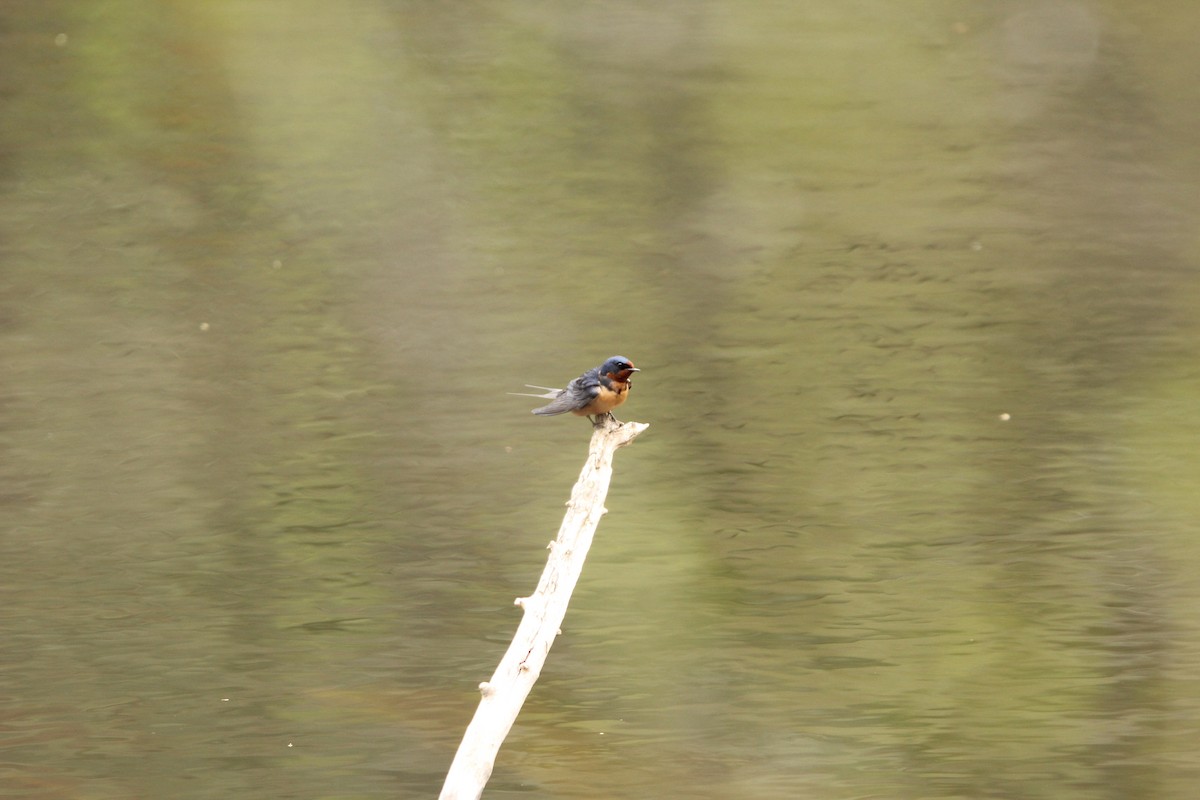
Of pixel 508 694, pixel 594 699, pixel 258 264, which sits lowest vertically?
pixel 258 264

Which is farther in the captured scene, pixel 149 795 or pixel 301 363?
pixel 301 363

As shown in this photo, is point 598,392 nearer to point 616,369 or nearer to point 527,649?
point 616,369

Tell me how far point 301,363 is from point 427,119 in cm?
410

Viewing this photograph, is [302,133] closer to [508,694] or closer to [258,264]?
[258,264]

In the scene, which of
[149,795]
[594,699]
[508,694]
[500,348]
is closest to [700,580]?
[594,699]

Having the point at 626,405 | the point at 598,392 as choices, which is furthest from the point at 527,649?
the point at 626,405

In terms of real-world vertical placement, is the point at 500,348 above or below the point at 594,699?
below

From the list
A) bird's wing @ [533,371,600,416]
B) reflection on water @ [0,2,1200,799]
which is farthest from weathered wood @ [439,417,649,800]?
reflection on water @ [0,2,1200,799]

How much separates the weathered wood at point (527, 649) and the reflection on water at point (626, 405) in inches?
49.3

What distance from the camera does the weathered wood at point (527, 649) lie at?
3283 mm

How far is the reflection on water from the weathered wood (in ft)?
4.11

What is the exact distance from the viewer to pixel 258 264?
406 inches

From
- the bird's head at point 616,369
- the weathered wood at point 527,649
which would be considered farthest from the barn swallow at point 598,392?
the weathered wood at point 527,649

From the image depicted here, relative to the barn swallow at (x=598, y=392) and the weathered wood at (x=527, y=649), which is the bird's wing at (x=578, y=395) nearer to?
the barn swallow at (x=598, y=392)
